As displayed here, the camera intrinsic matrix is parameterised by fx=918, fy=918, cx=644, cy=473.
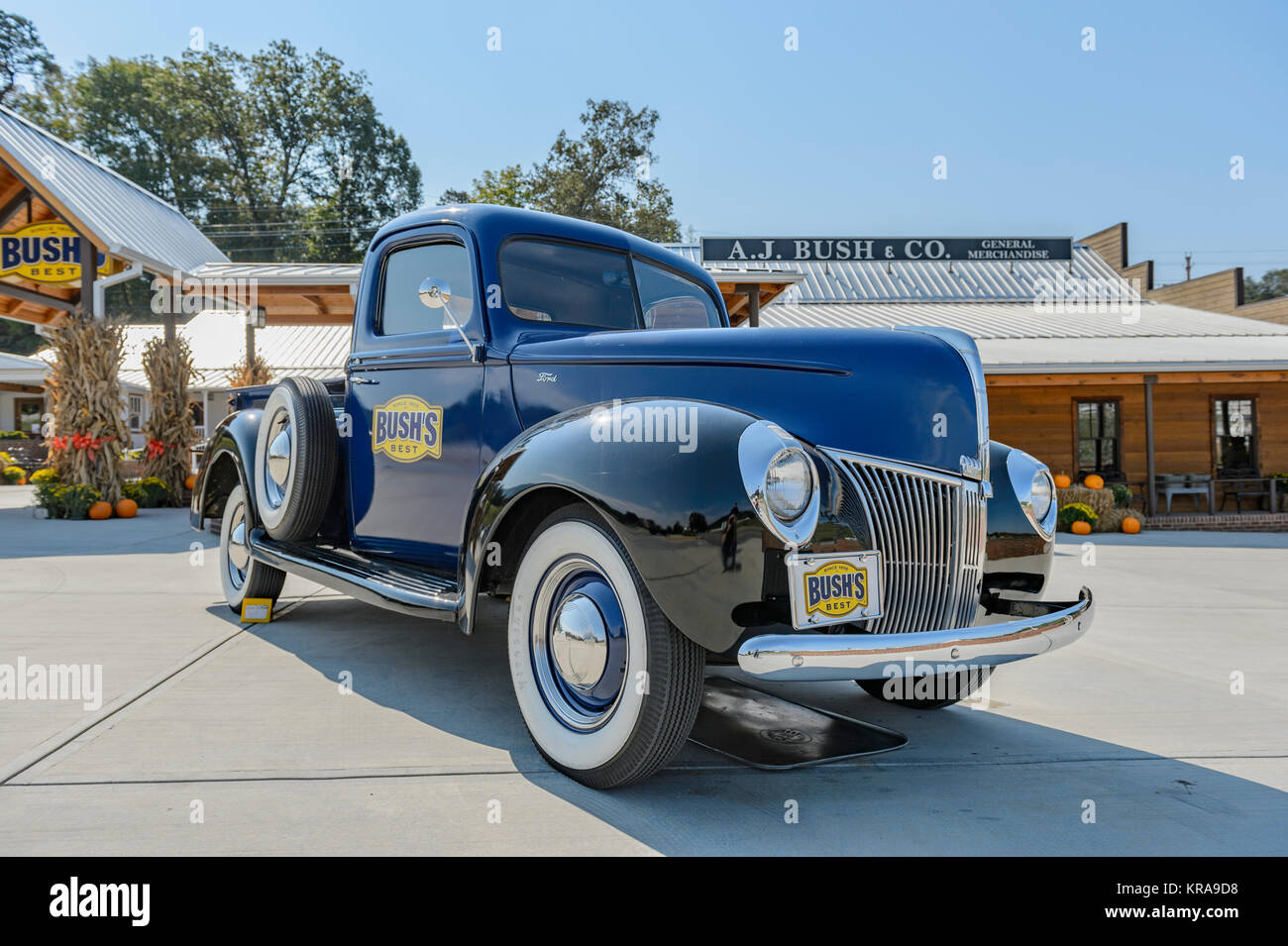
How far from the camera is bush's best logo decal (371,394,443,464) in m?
3.91

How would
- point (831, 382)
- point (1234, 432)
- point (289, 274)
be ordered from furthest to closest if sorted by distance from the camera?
point (1234, 432)
point (289, 274)
point (831, 382)

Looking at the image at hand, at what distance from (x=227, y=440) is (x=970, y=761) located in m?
4.37

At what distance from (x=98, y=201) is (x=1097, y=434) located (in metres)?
17.0

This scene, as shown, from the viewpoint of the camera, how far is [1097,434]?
A: 55.6ft

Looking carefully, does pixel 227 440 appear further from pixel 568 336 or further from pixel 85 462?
pixel 85 462

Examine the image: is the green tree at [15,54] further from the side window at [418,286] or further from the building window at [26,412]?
the side window at [418,286]

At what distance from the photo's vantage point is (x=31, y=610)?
5.57m

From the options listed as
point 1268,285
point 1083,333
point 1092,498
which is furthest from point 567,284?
point 1268,285

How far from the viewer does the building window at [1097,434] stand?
16.9 m

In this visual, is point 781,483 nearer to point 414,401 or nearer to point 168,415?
point 414,401

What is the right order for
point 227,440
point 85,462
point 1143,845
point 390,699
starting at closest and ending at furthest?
point 1143,845
point 390,699
point 227,440
point 85,462

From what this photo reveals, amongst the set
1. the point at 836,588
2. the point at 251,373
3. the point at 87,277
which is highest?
the point at 87,277
